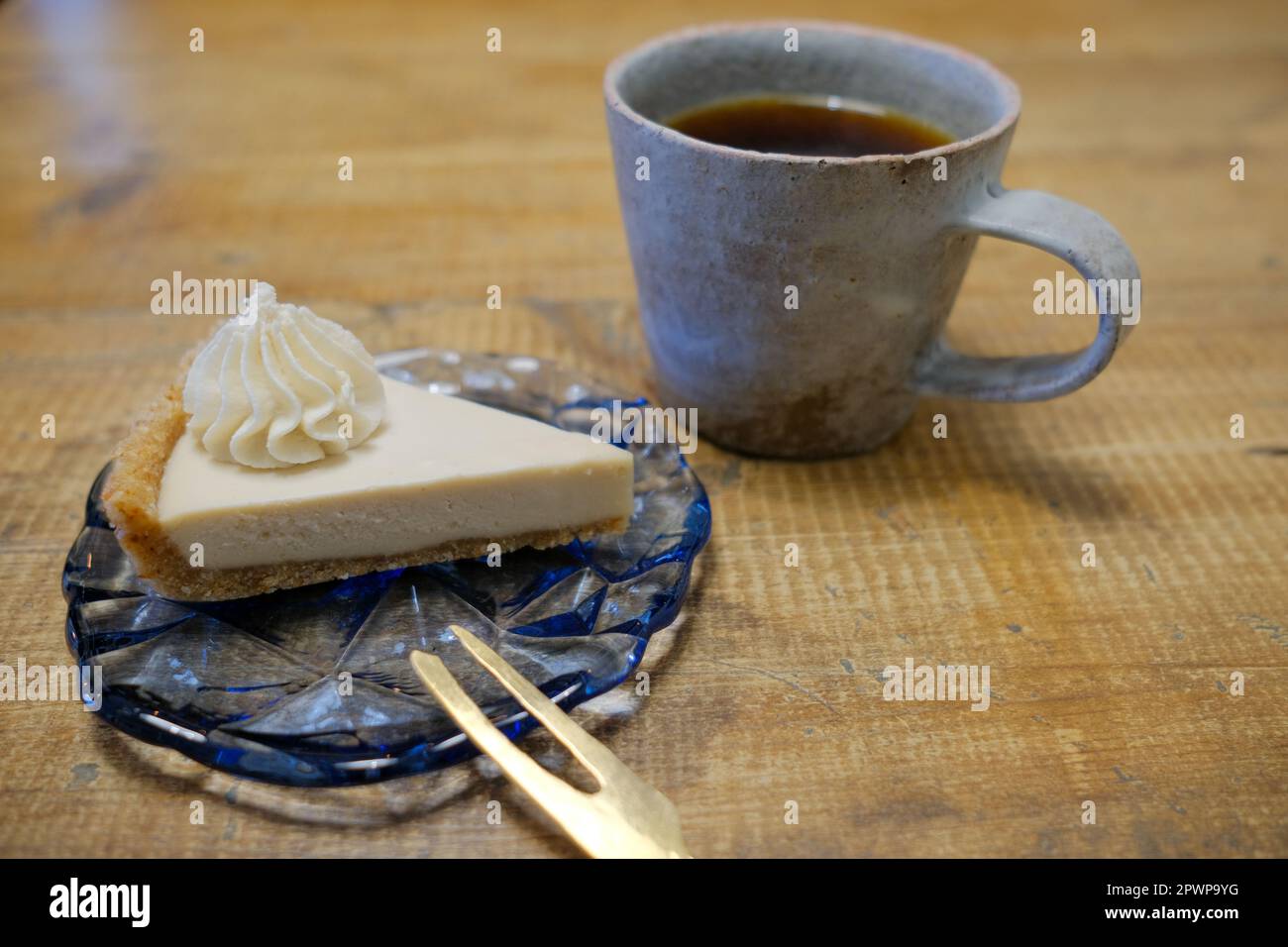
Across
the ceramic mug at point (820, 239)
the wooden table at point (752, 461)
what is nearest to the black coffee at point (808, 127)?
the ceramic mug at point (820, 239)

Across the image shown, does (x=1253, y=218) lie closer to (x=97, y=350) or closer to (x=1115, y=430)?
(x=1115, y=430)

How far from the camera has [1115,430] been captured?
4.45 feet

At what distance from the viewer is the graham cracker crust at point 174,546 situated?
999 millimetres

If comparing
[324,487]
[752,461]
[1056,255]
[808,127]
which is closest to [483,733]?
[324,487]

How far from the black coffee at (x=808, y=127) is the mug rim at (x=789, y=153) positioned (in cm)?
4

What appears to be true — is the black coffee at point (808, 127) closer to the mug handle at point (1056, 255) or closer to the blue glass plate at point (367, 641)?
the mug handle at point (1056, 255)

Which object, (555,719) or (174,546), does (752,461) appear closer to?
(555,719)

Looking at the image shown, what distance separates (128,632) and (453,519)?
1.00 feet

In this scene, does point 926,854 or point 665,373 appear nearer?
point 926,854

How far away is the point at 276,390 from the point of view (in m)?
1.07

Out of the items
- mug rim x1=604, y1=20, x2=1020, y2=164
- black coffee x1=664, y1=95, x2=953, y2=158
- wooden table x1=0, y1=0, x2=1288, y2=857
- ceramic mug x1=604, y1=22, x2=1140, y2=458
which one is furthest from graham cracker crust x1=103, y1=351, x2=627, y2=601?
black coffee x1=664, y1=95, x2=953, y2=158

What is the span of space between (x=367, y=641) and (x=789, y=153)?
0.72 metres

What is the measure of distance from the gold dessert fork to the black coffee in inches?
27.6
